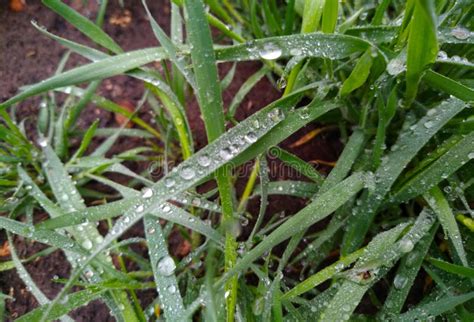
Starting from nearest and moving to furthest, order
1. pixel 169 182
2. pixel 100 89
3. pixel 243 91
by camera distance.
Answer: pixel 169 182 < pixel 243 91 < pixel 100 89

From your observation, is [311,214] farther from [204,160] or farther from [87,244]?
[87,244]

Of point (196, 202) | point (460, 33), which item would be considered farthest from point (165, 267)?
point (460, 33)

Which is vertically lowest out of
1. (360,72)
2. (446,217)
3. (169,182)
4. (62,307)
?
(62,307)

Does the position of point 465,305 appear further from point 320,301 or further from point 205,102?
point 205,102

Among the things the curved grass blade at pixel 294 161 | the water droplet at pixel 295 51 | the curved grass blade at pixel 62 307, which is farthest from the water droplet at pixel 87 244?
the water droplet at pixel 295 51

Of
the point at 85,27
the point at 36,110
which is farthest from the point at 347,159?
the point at 36,110

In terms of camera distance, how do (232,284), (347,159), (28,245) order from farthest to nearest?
(28,245), (347,159), (232,284)

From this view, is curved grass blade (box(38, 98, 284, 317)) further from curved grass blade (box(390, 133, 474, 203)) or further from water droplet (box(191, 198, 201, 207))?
curved grass blade (box(390, 133, 474, 203))
